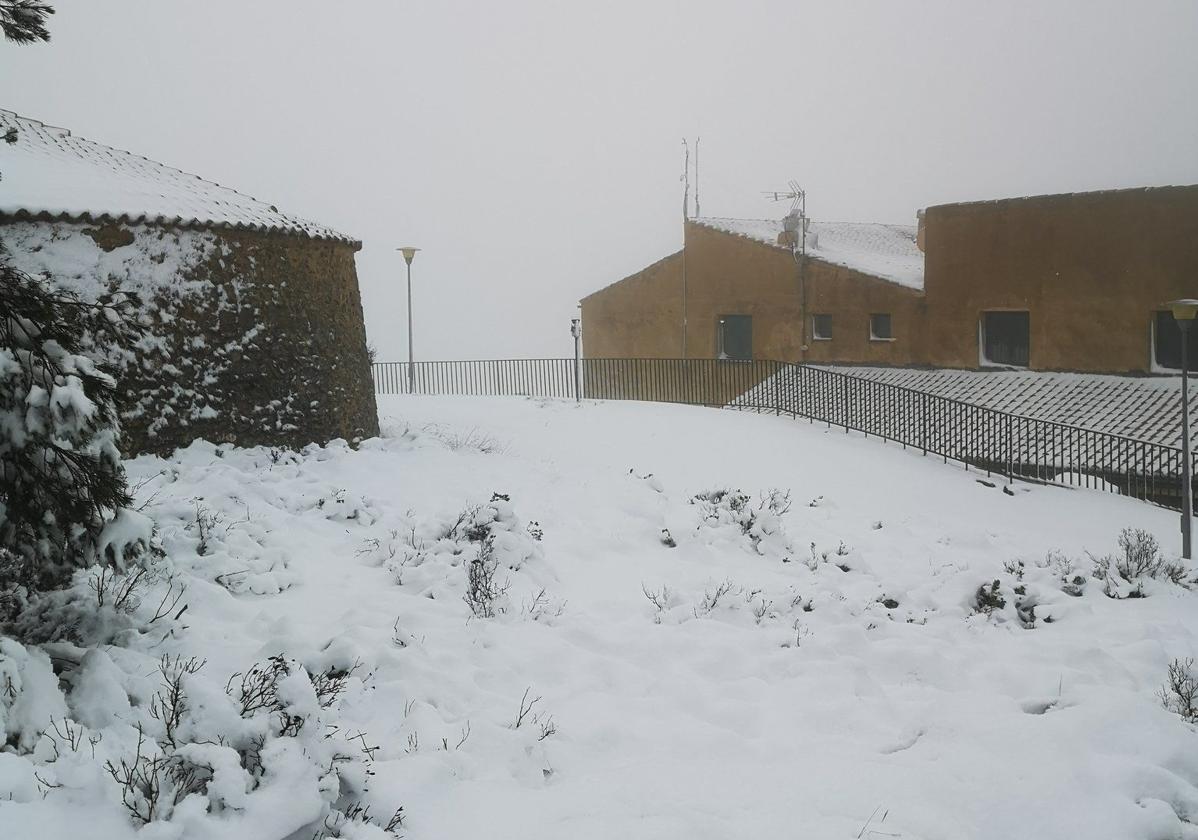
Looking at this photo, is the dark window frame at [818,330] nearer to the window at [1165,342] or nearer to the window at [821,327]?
the window at [821,327]

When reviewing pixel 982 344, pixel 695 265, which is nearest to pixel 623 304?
pixel 695 265

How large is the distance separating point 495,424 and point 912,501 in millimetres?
8535

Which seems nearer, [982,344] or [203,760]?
A: [203,760]

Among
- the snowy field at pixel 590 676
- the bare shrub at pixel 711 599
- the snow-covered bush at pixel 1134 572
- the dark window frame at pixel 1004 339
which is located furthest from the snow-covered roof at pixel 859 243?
the bare shrub at pixel 711 599

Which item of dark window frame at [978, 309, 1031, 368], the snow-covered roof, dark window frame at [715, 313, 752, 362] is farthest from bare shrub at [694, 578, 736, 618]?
dark window frame at [715, 313, 752, 362]

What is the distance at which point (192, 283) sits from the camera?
9828mm

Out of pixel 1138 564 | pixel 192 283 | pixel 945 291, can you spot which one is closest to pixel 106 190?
pixel 192 283

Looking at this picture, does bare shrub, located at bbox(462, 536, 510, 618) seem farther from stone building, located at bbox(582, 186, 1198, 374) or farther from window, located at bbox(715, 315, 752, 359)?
window, located at bbox(715, 315, 752, 359)

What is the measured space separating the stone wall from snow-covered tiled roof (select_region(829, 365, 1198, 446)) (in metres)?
16.1

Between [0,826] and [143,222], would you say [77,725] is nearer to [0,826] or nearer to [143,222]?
[0,826]

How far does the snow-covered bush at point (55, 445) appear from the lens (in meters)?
4.04

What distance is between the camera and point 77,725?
3811 mm

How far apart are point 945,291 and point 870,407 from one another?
5.90 m

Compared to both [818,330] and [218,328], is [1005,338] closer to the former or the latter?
[818,330]
